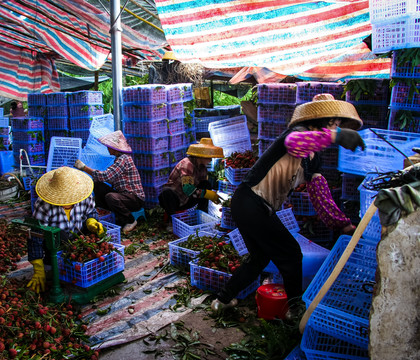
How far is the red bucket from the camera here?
3172 millimetres

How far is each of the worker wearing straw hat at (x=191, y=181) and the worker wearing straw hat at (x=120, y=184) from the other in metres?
0.45

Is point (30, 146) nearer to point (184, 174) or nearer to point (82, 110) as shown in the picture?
point (82, 110)

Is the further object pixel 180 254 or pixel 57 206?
pixel 180 254

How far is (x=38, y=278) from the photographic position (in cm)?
358

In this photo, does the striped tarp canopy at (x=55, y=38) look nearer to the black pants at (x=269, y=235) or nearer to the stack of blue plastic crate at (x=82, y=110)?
the stack of blue plastic crate at (x=82, y=110)

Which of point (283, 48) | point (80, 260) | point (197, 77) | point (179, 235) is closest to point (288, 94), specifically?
point (283, 48)

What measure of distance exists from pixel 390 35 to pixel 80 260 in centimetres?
335

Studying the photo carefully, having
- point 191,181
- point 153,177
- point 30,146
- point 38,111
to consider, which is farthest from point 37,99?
point 191,181

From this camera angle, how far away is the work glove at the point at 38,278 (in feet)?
11.7

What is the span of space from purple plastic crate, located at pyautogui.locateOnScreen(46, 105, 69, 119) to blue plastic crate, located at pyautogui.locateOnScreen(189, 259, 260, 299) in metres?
5.51

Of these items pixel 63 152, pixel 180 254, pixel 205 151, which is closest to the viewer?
pixel 180 254

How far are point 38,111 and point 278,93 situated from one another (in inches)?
215

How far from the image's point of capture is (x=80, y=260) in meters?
3.58

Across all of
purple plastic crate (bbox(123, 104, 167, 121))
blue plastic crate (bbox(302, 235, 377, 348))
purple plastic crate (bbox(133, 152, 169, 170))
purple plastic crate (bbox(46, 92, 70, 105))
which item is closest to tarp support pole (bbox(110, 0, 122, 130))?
purple plastic crate (bbox(123, 104, 167, 121))
